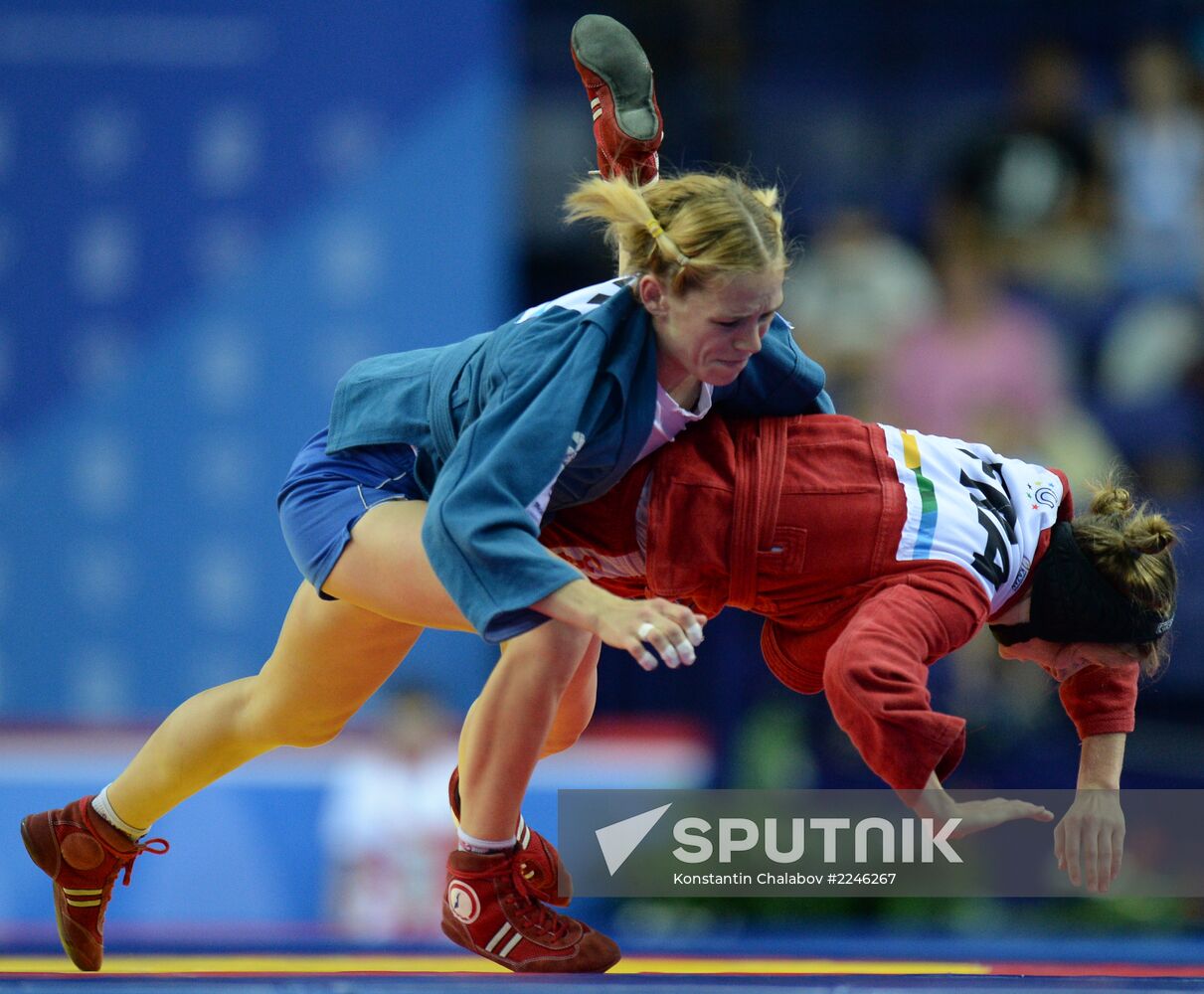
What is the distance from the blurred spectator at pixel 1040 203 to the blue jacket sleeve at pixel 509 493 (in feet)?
13.1

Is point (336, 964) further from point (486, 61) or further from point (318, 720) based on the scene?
point (486, 61)

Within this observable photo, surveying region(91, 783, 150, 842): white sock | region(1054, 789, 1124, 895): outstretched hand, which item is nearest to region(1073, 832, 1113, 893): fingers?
region(1054, 789, 1124, 895): outstretched hand

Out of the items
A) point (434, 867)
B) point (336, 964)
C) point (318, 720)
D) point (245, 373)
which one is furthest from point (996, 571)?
point (245, 373)

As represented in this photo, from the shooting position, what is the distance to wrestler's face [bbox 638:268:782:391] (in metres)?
2.67

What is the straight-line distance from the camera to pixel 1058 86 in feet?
21.3

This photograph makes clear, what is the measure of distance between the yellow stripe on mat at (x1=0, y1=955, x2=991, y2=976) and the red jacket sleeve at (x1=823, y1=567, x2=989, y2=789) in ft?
3.03

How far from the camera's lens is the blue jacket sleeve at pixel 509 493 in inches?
99.4

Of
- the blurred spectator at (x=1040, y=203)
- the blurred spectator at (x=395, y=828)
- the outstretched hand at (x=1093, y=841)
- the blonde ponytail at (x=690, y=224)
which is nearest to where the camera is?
the blonde ponytail at (x=690, y=224)

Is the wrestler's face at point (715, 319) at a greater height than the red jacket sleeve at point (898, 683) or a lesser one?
greater

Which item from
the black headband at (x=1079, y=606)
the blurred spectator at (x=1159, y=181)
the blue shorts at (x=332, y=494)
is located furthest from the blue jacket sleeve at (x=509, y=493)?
the blurred spectator at (x=1159, y=181)

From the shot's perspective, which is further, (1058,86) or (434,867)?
(1058,86)

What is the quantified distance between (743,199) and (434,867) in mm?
2932

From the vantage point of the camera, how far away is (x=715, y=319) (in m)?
2.68

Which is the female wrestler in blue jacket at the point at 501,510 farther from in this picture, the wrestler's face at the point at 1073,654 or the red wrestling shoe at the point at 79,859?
the wrestler's face at the point at 1073,654
